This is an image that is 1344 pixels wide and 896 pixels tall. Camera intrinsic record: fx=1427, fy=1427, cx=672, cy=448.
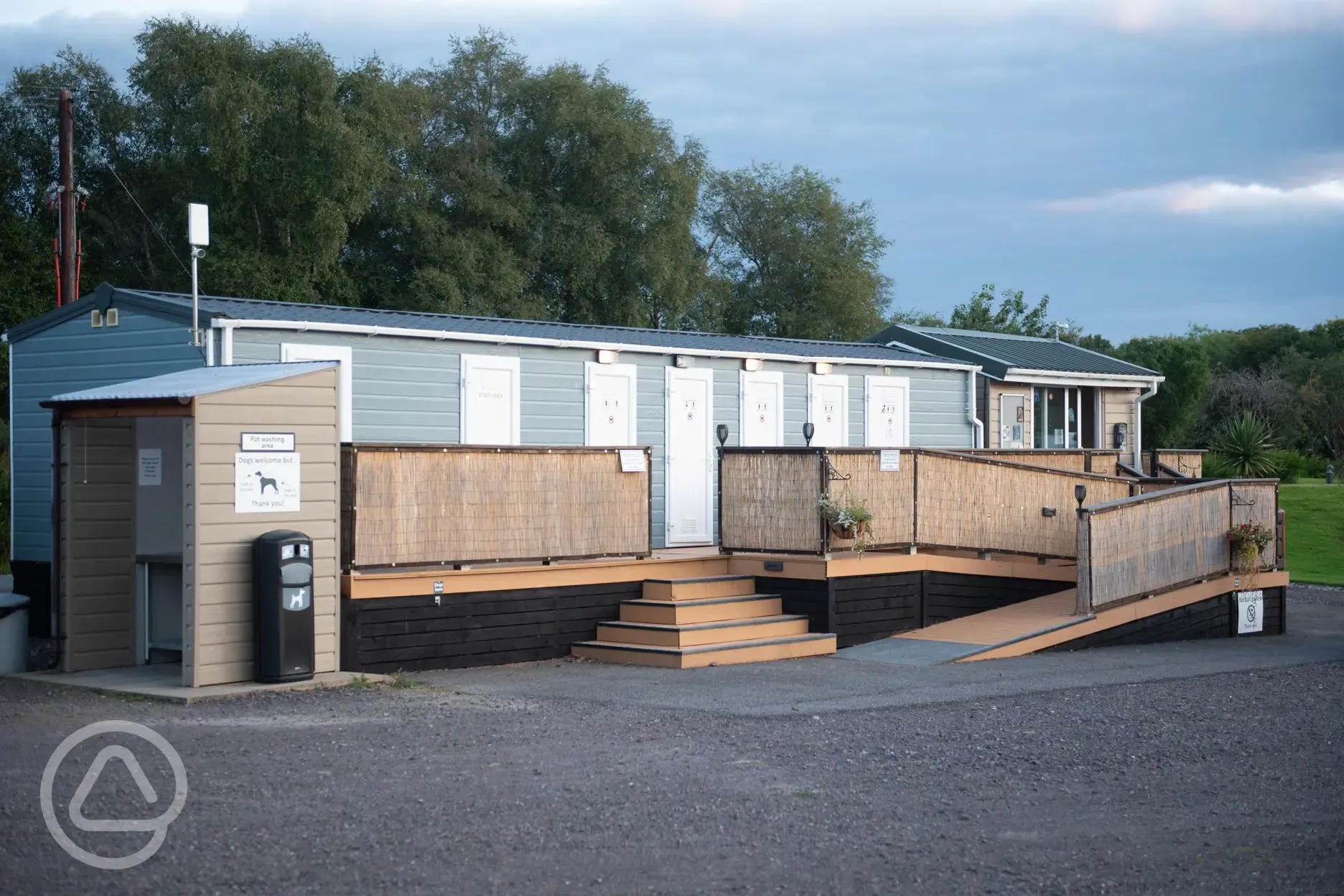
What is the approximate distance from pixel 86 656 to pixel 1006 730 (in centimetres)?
708

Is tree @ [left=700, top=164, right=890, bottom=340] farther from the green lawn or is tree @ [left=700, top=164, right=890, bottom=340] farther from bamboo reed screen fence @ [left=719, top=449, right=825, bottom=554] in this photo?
bamboo reed screen fence @ [left=719, top=449, right=825, bottom=554]

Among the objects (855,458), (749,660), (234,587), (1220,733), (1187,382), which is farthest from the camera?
(1187,382)

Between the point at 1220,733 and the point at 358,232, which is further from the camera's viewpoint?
the point at 358,232

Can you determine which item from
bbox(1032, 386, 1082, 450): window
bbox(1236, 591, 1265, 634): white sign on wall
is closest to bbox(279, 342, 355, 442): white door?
bbox(1236, 591, 1265, 634): white sign on wall

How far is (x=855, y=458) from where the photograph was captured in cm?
1353

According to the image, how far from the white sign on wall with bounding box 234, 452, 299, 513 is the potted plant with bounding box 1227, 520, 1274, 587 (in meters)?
10.6

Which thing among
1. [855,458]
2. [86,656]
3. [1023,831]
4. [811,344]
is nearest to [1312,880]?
[1023,831]

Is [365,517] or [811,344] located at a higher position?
[811,344]

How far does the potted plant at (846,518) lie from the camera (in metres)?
13.3

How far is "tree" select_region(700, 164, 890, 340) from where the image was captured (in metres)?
44.3

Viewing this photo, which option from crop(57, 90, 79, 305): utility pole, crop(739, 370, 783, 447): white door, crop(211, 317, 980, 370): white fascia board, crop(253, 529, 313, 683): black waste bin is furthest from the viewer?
crop(57, 90, 79, 305): utility pole

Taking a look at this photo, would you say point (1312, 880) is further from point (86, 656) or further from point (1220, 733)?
point (86, 656)

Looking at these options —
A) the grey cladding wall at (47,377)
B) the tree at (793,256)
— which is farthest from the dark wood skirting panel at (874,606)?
the tree at (793,256)

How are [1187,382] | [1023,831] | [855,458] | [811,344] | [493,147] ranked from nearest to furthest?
1. [1023,831]
2. [855,458]
3. [811,344]
4. [493,147]
5. [1187,382]
